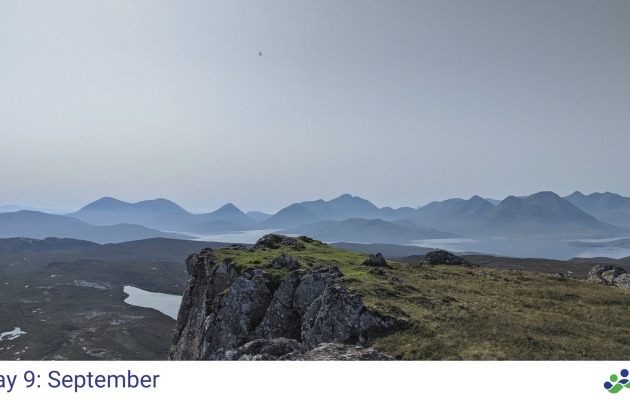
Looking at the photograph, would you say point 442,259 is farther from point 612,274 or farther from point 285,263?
point 285,263

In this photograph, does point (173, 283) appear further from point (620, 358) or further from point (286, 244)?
point (620, 358)

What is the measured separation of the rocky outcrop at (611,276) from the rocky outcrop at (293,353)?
3116 cm

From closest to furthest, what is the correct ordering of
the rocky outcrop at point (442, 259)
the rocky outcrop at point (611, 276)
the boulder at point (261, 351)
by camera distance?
the boulder at point (261, 351), the rocky outcrop at point (611, 276), the rocky outcrop at point (442, 259)

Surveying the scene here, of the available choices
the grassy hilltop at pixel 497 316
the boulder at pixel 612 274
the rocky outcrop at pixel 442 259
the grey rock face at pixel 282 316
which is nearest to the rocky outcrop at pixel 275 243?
the grassy hilltop at pixel 497 316

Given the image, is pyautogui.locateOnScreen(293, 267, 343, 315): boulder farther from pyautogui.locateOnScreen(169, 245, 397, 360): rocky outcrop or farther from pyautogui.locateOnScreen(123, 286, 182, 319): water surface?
pyautogui.locateOnScreen(123, 286, 182, 319): water surface

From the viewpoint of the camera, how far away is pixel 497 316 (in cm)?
1864

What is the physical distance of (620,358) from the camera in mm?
13203

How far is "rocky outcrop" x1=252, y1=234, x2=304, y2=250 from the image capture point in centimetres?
4469

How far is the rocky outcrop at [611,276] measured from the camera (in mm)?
28773

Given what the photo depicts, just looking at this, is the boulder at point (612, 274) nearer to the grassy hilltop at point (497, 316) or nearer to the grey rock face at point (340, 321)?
the grassy hilltop at point (497, 316)

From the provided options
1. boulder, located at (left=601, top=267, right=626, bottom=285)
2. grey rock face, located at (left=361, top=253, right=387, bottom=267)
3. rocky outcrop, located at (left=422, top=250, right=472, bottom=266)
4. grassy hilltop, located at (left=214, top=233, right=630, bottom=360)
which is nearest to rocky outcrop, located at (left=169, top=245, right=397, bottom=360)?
grassy hilltop, located at (left=214, top=233, right=630, bottom=360)

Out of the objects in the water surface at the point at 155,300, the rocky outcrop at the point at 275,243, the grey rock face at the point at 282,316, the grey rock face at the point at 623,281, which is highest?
the rocky outcrop at the point at 275,243

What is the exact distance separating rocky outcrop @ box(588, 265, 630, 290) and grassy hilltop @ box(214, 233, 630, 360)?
4.55 m

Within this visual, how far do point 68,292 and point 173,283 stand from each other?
4877 centimetres
